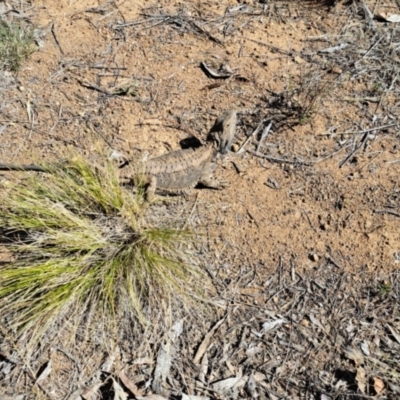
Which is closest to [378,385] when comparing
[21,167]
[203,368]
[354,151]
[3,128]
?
[203,368]

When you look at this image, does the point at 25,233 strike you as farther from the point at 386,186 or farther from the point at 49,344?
the point at 386,186

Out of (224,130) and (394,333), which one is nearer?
(394,333)

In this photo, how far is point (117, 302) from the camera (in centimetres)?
382

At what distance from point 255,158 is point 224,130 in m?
0.40

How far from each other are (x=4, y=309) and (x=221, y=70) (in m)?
3.05

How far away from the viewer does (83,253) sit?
3932 millimetres

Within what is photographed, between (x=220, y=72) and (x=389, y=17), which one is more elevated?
(x=389, y=17)

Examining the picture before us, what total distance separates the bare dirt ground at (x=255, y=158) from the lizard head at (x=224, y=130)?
0.17m

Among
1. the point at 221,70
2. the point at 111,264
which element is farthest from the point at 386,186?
the point at 111,264

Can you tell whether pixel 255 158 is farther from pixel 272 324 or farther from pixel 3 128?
pixel 3 128

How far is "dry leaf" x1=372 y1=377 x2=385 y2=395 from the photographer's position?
3512 millimetres

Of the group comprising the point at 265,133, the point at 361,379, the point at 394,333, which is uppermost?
the point at 265,133

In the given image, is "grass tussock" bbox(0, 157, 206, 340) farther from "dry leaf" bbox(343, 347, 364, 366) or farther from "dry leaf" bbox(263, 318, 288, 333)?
"dry leaf" bbox(343, 347, 364, 366)

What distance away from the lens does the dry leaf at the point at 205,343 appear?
3734 millimetres
